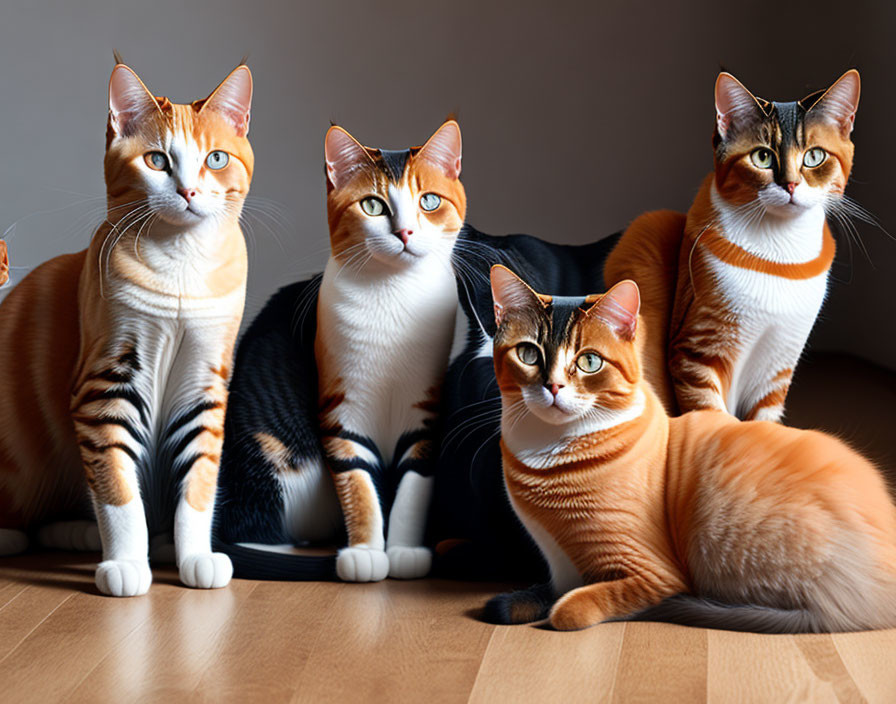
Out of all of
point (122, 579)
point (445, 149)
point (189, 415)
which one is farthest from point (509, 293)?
point (122, 579)

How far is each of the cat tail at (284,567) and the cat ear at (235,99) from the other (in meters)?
0.64

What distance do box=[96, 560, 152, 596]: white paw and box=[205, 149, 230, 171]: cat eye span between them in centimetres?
58

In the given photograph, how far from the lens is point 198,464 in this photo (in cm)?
151

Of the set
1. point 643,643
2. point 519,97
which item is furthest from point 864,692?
point 519,97

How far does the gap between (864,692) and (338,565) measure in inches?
29.1

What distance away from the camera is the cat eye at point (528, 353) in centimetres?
132

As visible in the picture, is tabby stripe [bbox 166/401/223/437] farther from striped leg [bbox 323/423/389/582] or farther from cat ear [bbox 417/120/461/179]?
cat ear [bbox 417/120/461/179]

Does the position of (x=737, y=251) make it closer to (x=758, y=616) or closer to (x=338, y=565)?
(x=758, y=616)

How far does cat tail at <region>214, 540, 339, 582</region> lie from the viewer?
4.92ft

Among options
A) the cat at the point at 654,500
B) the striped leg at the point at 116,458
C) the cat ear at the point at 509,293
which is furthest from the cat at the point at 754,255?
the striped leg at the point at 116,458

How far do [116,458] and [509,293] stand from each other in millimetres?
619

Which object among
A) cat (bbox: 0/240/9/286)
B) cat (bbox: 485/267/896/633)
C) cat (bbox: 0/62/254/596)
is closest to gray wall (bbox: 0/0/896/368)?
cat (bbox: 0/240/9/286)

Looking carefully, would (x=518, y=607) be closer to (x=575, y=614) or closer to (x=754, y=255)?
(x=575, y=614)

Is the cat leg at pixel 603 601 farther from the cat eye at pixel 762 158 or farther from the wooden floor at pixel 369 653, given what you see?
the cat eye at pixel 762 158
